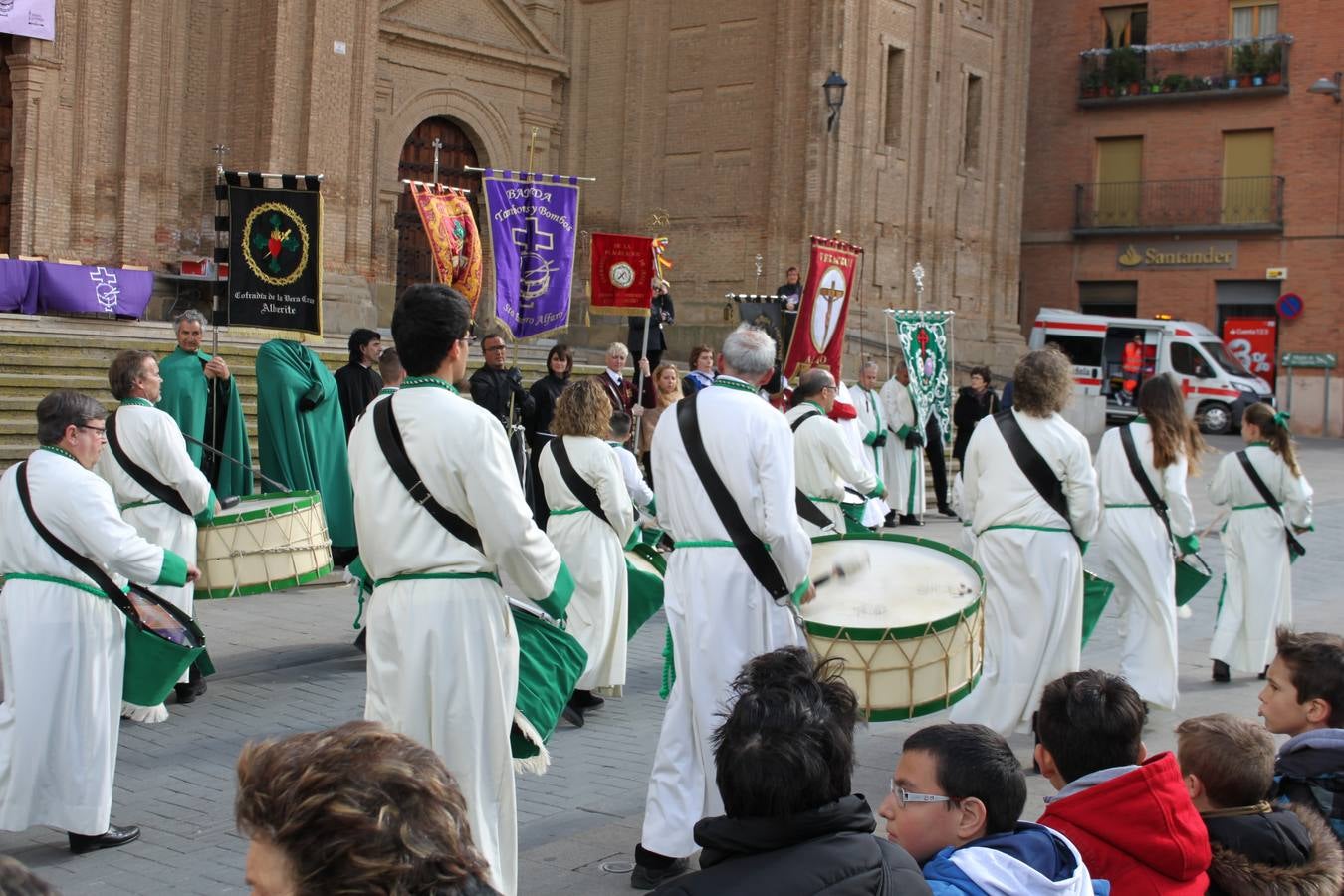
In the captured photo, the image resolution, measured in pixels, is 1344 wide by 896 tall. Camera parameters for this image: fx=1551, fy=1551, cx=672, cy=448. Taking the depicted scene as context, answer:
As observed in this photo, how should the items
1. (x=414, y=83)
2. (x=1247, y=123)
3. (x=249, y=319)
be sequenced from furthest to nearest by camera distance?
(x=1247, y=123)
(x=414, y=83)
(x=249, y=319)

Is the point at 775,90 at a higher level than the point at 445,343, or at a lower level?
higher

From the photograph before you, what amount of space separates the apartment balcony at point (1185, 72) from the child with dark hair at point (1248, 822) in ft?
114

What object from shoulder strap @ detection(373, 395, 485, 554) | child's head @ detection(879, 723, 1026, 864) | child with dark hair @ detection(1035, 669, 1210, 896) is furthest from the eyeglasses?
shoulder strap @ detection(373, 395, 485, 554)

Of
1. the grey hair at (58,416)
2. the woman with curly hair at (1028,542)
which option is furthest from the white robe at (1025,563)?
the grey hair at (58,416)

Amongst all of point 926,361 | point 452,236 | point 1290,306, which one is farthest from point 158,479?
point 1290,306

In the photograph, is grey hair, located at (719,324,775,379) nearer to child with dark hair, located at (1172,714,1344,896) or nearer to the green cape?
child with dark hair, located at (1172,714,1344,896)

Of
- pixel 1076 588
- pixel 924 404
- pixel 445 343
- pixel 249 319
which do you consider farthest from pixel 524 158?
pixel 445 343

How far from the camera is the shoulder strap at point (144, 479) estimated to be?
25.5 feet

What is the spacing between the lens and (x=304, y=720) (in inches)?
312

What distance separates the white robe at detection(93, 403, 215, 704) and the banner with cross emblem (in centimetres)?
1172

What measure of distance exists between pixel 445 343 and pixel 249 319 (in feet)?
23.7

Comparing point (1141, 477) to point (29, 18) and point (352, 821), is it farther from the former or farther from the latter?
point (29, 18)

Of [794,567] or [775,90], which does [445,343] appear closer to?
[794,567]

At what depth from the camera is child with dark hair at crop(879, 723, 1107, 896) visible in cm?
315
